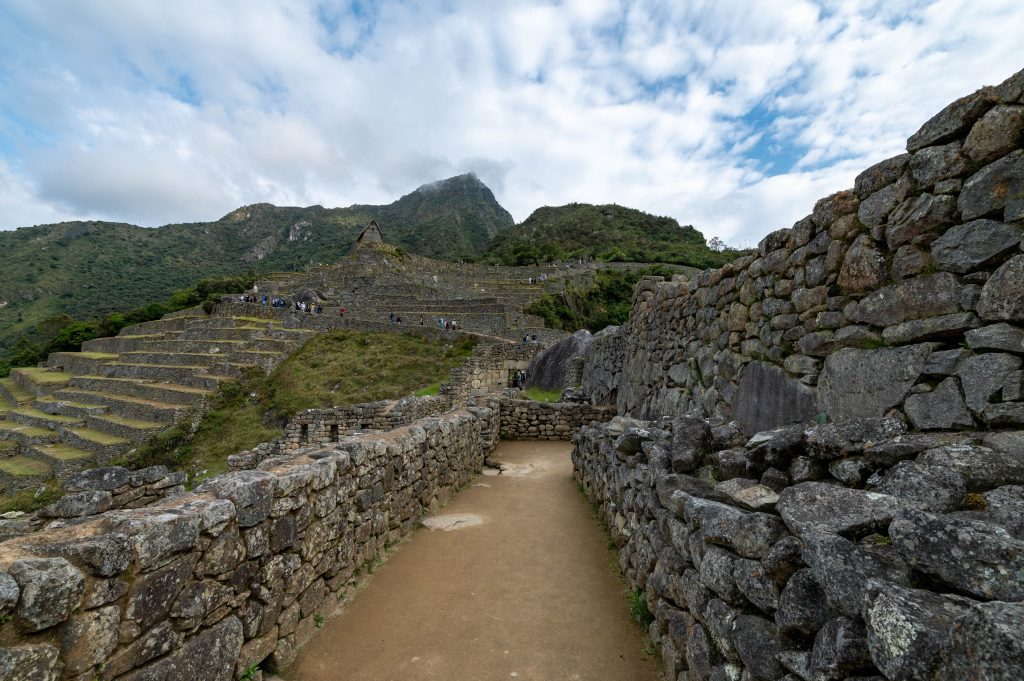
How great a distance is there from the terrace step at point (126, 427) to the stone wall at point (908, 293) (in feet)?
78.3

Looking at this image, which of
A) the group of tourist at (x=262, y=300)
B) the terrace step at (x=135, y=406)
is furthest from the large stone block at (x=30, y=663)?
the group of tourist at (x=262, y=300)

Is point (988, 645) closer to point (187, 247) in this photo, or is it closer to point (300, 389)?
point (300, 389)

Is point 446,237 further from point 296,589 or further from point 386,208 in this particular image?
point 296,589

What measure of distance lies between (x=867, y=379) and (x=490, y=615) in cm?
359

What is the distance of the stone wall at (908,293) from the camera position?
232 centimetres

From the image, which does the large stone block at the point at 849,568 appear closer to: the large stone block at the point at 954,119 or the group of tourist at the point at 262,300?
the large stone block at the point at 954,119

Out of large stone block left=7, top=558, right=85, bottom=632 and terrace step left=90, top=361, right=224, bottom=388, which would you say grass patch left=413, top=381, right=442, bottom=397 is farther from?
large stone block left=7, top=558, right=85, bottom=632

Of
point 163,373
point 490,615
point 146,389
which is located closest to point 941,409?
point 490,615

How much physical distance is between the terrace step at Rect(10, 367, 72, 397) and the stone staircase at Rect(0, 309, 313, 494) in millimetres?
70

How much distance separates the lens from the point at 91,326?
4544cm

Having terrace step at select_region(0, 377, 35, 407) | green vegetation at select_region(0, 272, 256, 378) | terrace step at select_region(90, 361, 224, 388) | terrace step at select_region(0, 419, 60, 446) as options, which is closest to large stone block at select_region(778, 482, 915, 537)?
terrace step at select_region(90, 361, 224, 388)

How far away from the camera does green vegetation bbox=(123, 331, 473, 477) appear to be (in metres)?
18.9

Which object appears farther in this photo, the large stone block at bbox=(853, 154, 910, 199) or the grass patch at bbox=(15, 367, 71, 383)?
the grass patch at bbox=(15, 367, 71, 383)

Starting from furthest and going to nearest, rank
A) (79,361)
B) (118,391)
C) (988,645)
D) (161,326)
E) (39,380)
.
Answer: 1. (161,326)
2. (79,361)
3. (39,380)
4. (118,391)
5. (988,645)
